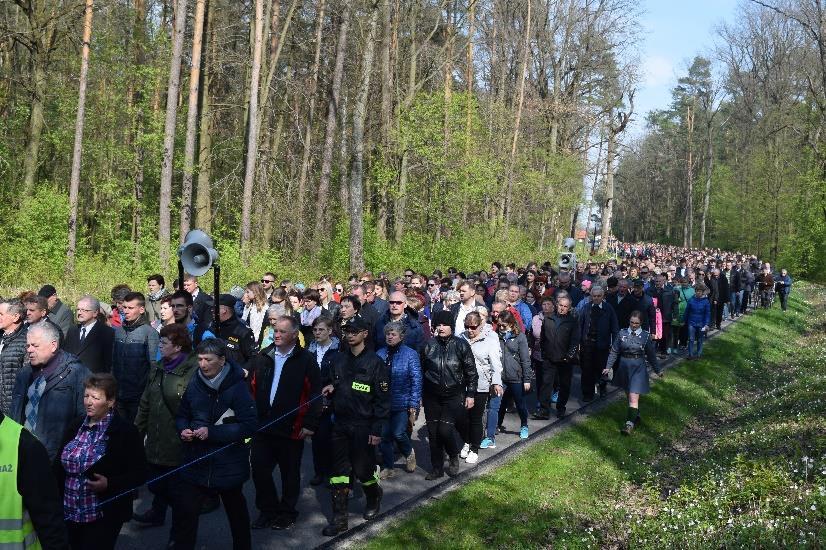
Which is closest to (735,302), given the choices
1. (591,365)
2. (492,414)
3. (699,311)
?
(699,311)

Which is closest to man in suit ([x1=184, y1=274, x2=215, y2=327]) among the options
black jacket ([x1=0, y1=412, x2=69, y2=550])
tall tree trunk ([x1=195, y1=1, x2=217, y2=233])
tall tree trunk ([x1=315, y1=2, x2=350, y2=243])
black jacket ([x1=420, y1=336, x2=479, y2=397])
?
black jacket ([x1=420, y1=336, x2=479, y2=397])

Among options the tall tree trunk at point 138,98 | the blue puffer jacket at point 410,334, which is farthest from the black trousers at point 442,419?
the tall tree trunk at point 138,98

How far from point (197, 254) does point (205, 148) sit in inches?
677

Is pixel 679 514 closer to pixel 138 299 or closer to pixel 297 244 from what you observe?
pixel 138 299

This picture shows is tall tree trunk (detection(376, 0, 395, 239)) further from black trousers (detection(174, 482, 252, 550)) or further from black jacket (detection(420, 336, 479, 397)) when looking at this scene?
black trousers (detection(174, 482, 252, 550))

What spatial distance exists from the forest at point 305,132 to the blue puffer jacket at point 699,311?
8.63 metres

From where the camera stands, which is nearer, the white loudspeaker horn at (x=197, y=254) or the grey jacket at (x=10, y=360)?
the grey jacket at (x=10, y=360)

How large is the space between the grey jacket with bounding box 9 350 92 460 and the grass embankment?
9.28 feet

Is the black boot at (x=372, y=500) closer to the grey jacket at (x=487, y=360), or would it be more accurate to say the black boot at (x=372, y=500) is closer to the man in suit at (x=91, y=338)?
the grey jacket at (x=487, y=360)

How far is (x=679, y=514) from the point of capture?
7.52 m

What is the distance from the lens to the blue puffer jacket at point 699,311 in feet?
58.8

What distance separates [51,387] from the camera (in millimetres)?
5773

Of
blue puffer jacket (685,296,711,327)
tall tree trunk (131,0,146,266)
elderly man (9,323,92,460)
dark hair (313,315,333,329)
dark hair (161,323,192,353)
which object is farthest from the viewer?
tall tree trunk (131,0,146,266)

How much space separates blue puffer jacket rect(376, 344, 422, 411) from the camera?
842cm
